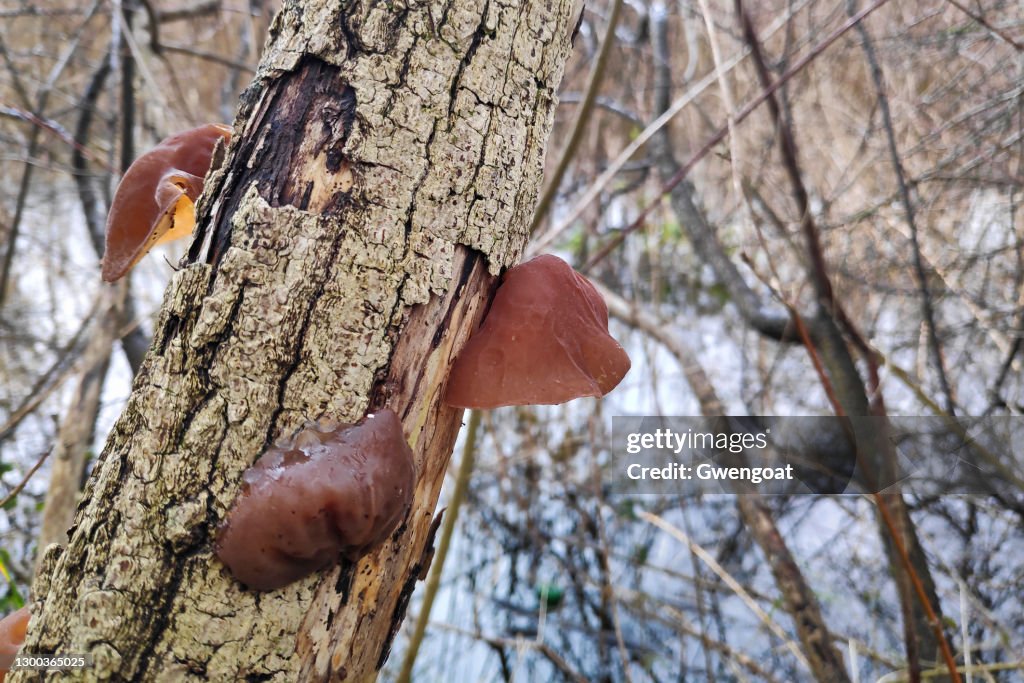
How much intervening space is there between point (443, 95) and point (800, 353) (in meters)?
3.62

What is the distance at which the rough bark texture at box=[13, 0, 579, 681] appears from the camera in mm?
659

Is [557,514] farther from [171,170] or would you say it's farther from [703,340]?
[171,170]

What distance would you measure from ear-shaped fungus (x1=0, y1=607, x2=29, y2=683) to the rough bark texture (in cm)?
17

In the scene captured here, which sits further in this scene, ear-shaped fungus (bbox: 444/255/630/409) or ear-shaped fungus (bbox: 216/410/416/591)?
ear-shaped fungus (bbox: 444/255/630/409)

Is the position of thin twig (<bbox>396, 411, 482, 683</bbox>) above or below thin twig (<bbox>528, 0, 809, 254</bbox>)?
below

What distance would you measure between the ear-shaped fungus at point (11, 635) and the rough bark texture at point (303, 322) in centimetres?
17

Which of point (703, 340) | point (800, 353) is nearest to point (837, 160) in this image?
point (800, 353)

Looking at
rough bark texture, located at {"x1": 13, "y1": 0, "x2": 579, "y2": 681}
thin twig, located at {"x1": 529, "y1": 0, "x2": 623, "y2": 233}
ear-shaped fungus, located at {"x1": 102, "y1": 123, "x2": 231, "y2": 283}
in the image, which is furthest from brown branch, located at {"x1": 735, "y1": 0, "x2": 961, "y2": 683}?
ear-shaped fungus, located at {"x1": 102, "y1": 123, "x2": 231, "y2": 283}

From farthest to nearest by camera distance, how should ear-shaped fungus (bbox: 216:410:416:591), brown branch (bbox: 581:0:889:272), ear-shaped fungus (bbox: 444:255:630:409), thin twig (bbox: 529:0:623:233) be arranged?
brown branch (bbox: 581:0:889:272) < thin twig (bbox: 529:0:623:233) < ear-shaped fungus (bbox: 444:255:630:409) < ear-shaped fungus (bbox: 216:410:416:591)

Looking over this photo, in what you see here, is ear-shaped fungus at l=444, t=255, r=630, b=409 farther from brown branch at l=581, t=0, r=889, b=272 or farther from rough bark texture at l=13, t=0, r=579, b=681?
brown branch at l=581, t=0, r=889, b=272

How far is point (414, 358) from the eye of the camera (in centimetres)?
76
